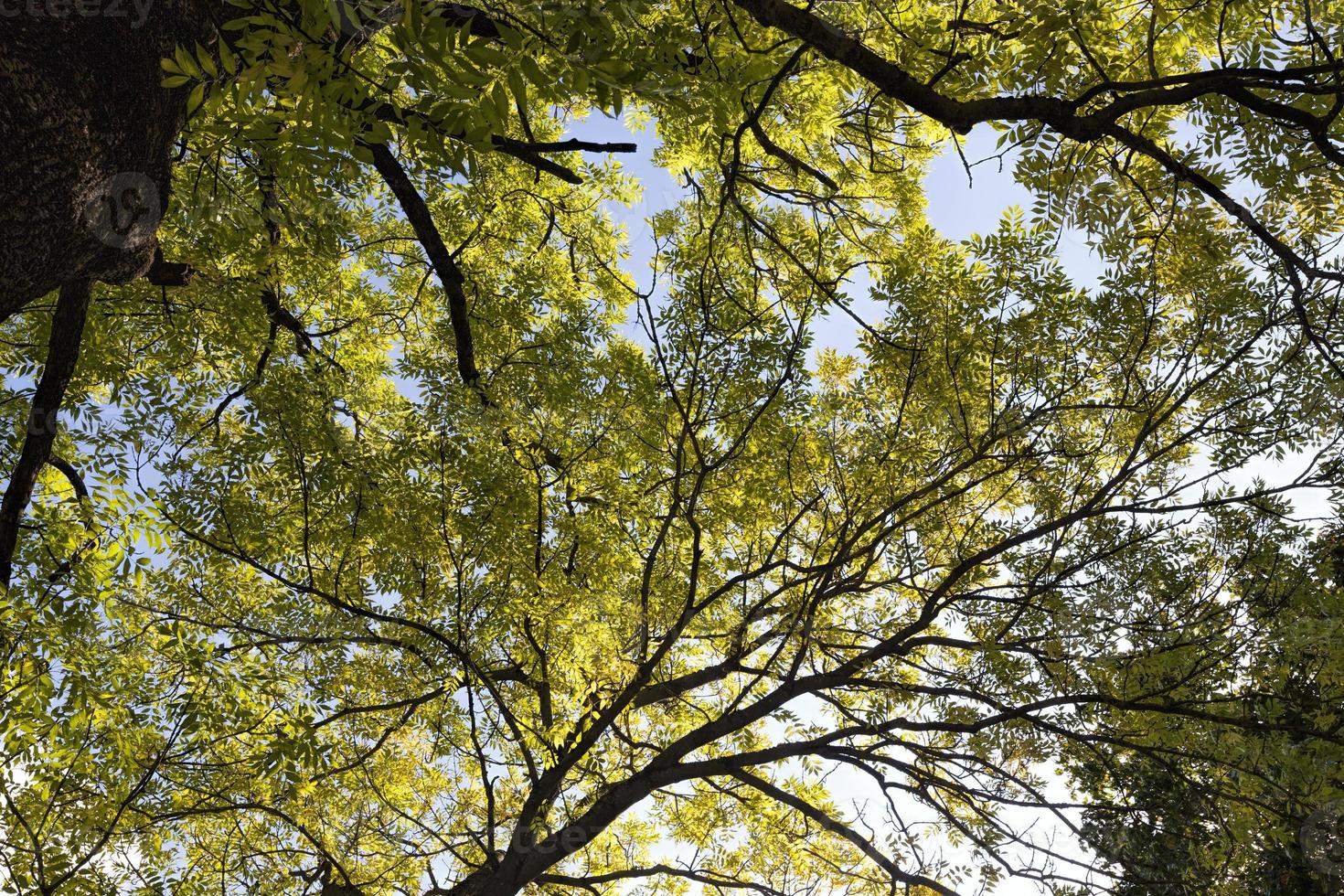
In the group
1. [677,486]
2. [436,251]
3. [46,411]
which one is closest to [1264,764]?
[677,486]

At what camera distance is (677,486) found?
4121 millimetres

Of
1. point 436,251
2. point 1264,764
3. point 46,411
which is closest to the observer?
point 46,411

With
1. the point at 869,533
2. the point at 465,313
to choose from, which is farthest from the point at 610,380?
the point at 869,533

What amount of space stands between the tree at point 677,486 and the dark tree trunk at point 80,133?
1253mm

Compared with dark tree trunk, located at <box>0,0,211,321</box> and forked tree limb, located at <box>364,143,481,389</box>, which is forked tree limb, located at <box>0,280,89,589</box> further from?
forked tree limb, located at <box>364,143,481,389</box>

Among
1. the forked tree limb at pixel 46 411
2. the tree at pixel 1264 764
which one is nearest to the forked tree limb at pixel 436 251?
the forked tree limb at pixel 46 411

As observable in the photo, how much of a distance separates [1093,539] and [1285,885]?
4.70 meters

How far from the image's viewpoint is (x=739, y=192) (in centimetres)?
517

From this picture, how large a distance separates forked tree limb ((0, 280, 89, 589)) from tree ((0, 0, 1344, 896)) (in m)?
0.02

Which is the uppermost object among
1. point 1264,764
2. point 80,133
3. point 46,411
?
point 46,411

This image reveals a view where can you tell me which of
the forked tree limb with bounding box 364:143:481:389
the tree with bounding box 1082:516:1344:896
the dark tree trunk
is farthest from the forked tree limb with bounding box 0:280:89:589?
the tree with bounding box 1082:516:1344:896

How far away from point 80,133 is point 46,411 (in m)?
2.40

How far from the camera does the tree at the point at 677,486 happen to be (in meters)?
3.81

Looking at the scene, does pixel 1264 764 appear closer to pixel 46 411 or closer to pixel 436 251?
pixel 436 251
